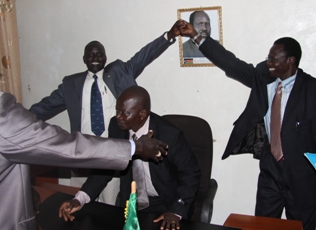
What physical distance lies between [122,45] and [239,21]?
110 cm

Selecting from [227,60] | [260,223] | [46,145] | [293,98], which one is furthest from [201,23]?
[46,145]

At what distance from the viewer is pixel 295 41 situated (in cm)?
258

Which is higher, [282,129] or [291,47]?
[291,47]

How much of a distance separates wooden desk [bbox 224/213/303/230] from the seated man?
0.34 metres

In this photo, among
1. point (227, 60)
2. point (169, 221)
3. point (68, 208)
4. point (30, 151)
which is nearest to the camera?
point (30, 151)

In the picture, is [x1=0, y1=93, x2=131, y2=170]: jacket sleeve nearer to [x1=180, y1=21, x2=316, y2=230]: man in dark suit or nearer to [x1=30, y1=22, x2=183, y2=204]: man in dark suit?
[x1=180, y1=21, x2=316, y2=230]: man in dark suit

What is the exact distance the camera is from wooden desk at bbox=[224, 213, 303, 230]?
70.1 inches

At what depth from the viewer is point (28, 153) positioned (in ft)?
4.36

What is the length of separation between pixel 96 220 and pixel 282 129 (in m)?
1.37

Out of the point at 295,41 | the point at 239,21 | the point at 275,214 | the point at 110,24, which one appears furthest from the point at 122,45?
the point at 275,214

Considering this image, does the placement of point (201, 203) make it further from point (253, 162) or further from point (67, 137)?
point (67, 137)

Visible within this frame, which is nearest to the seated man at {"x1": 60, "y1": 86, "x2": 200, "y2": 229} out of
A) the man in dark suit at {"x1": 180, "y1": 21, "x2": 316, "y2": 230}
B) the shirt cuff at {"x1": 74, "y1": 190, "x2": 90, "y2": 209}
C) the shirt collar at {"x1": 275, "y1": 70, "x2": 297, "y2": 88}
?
the shirt cuff at {"x1": 74, "y1": 190, "x2": 90, "y2": 209}

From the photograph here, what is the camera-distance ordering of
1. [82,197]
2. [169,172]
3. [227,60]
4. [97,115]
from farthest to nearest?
1. [97,115]
2. [227,60]
3. [169,172]
4. [82,197]

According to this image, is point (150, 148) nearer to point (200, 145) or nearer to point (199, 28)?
point (200, 145)
